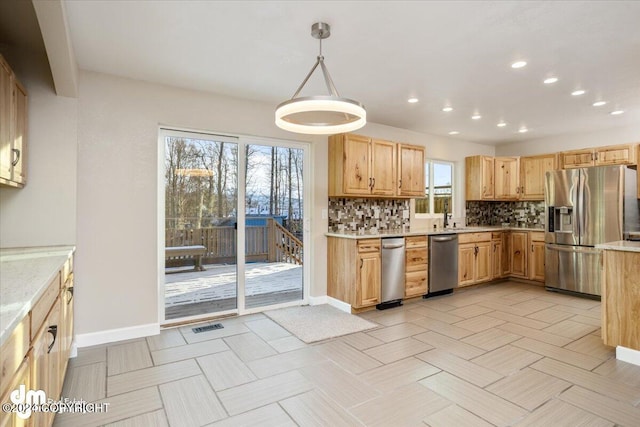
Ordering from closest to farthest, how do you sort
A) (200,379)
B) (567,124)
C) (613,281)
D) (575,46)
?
(200,379) < (575,46) < (613,281) < (567,124)

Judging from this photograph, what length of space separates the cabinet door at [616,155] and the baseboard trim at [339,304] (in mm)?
4509

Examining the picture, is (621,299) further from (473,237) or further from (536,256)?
(536,256)

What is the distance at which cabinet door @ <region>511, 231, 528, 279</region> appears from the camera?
5898mm

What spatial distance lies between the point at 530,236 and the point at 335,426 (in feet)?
17.3

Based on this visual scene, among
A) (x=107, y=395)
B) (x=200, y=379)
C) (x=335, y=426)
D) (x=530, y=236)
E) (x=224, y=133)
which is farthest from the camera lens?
(x=530, y=236)

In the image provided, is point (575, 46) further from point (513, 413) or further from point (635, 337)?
point (513, 413)

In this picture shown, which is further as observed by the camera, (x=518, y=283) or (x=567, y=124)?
(x=518, y=283)

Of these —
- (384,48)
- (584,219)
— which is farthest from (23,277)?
(584,219)

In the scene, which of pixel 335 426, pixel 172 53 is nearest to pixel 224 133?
pixel 172 53

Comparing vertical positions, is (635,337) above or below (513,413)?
above

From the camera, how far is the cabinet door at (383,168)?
4633 mm

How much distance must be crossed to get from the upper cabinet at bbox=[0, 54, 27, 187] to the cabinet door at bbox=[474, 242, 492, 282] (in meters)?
5.62

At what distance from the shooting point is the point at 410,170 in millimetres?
5031

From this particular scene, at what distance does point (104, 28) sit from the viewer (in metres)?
2.46
